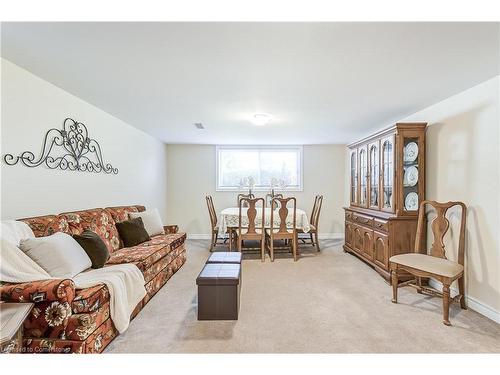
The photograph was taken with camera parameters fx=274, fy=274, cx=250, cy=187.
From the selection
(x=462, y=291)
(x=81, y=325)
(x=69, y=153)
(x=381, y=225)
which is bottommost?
(x=462, y=291)

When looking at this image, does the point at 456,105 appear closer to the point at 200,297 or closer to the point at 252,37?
the point at 252,37

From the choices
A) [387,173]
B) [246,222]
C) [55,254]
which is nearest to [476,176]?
[387,173]

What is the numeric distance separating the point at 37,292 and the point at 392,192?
3617mm

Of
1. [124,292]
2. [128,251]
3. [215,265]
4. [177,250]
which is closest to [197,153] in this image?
[177,250]

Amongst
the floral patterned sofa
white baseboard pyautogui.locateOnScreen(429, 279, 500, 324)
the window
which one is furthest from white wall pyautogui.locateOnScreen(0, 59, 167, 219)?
white baseboard pyautogui.locateOnScreen(429, 279, 500, 324)

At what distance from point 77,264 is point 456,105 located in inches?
157

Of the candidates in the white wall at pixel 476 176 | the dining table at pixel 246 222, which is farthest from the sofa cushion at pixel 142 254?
the white wall at pixel 476 176

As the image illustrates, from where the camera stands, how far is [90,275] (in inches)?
88.0

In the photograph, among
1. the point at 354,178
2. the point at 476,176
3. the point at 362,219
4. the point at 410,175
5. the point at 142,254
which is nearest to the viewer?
the point at 476,176

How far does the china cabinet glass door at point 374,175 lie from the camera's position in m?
3.90

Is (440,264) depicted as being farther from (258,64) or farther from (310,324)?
(258,64)

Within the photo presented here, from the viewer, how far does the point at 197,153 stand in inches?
249

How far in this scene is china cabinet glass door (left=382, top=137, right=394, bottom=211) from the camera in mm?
3512

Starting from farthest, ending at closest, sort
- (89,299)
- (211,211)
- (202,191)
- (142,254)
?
(202,191) → (211,211) → (142,254) → (89,299)
